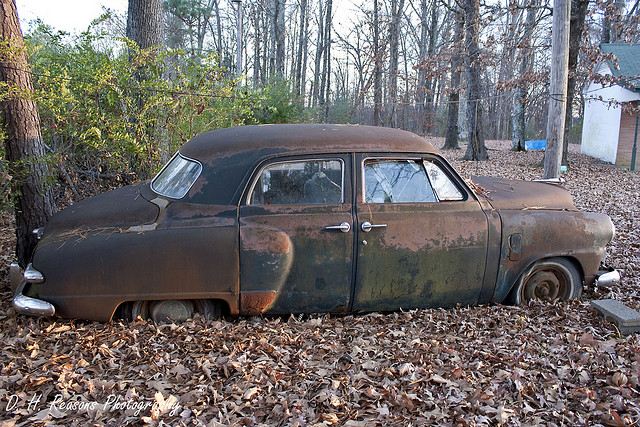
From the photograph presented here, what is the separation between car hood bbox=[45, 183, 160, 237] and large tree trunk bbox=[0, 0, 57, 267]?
3.39 feet

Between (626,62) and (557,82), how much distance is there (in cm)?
1198

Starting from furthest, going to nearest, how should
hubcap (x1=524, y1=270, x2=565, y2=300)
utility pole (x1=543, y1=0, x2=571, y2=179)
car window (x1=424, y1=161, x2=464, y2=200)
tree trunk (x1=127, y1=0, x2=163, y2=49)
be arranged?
tree trunk (x1=127, y1=0, x2=163, y2=49) → utility pole (x1=543, y1=0, x2=571, y2=179) → hubcap (x1=524, y1=270, x2=565, y2=300) → car window (x1=424, y1=161, x2=464, y2=200)

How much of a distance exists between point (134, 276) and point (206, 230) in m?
0.64

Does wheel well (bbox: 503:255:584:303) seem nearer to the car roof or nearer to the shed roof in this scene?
the car roof

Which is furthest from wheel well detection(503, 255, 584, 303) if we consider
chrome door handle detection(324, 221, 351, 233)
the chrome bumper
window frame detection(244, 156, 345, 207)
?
window frame detection(244, 156, 345, 207)

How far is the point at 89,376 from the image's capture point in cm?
317

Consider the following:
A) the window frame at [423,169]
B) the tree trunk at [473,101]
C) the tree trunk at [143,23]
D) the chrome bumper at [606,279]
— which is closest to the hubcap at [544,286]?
the chrome bumper at [606,279]

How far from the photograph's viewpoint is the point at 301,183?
4020 mm

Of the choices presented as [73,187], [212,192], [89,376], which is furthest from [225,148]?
[73,187]

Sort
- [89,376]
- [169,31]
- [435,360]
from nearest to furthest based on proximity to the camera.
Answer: [89,376] < [435,360] < [169,31]

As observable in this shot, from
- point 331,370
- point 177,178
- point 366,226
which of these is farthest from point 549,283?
point 177,178

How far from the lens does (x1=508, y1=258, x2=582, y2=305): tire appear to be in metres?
4.48

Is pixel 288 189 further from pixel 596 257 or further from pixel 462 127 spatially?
pixel 462 127

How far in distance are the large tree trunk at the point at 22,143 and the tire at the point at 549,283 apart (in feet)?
16.0
